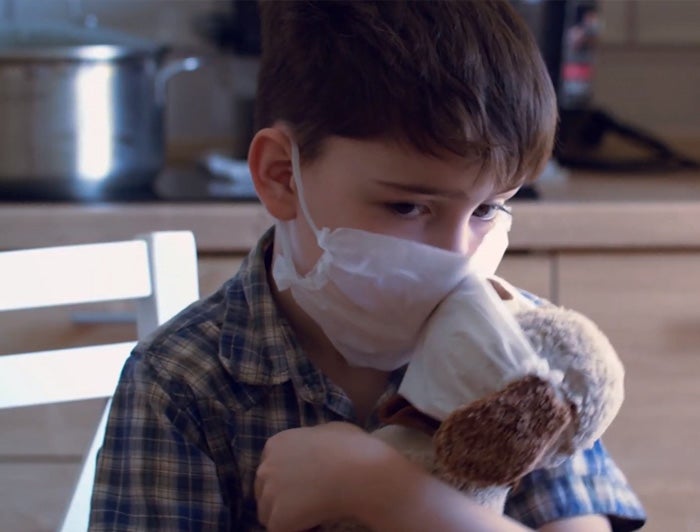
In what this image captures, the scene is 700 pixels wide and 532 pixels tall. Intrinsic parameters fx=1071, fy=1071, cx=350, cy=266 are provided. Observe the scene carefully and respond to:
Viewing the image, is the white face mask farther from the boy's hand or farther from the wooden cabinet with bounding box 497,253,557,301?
the wooden cabinet with bounding box 497,253,557,301

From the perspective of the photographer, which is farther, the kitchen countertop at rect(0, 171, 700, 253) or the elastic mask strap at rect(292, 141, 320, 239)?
the kitchen countertop at rect(0, 171, 700, 253)

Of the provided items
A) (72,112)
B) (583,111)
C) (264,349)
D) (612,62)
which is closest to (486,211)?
(264,349)

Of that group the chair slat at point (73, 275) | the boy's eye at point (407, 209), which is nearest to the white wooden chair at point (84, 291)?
the chair slat at point (73, 275)

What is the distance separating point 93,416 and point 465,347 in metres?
0.81

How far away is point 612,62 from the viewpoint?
1806mm

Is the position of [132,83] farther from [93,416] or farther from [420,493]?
[420,493]

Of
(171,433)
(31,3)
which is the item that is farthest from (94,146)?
(171,433)

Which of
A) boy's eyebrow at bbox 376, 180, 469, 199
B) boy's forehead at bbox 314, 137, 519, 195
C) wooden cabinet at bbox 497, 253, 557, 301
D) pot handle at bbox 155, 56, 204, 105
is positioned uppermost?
boy's forehead at bbox 314, 137, 519, 195

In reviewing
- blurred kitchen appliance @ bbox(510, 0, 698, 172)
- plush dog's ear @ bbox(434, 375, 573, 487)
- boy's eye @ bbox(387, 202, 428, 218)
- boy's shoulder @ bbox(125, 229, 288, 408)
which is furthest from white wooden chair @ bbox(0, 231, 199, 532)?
blurred kitchen appliance @ bbox(510, 0, 698, 172)

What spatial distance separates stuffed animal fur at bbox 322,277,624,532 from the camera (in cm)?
57

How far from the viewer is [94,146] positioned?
136 cm

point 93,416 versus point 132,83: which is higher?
point 132,83

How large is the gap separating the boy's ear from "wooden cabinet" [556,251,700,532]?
0.56 metres

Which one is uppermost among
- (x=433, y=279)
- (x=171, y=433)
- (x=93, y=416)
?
(x=433, y=279)
